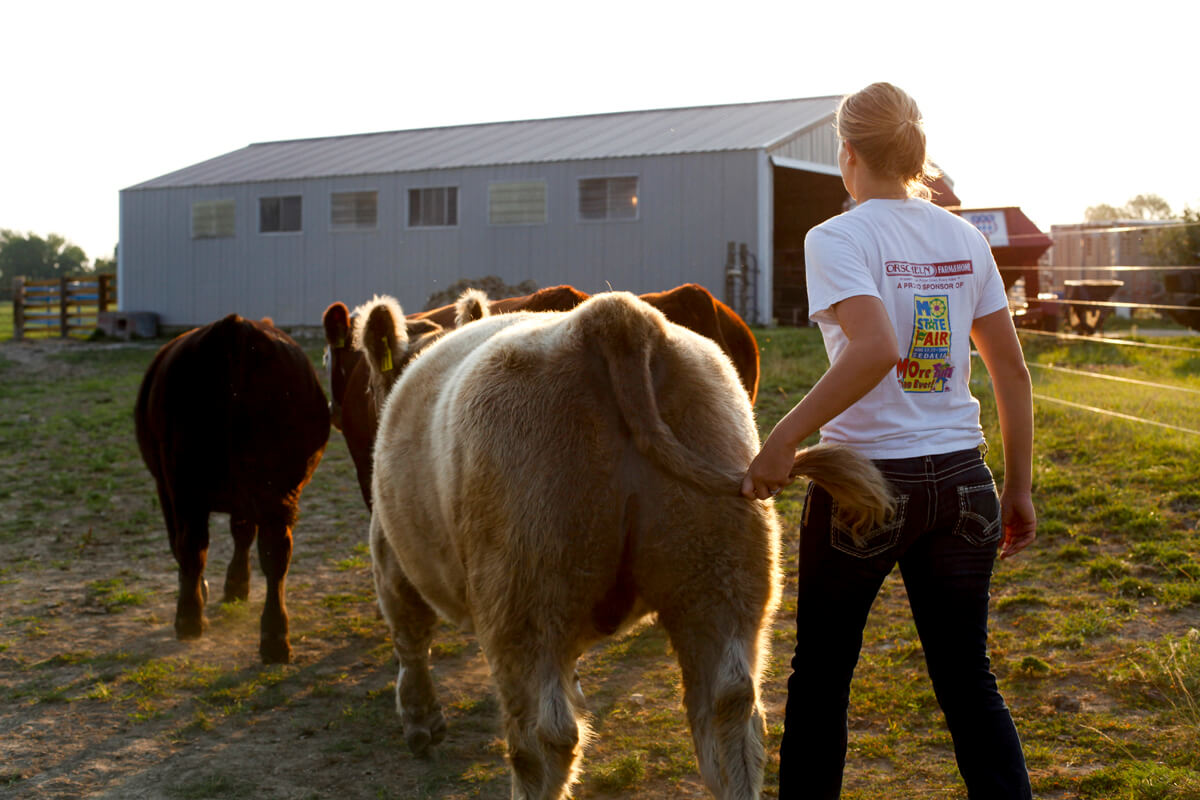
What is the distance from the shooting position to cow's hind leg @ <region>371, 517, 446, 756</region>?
154 inches

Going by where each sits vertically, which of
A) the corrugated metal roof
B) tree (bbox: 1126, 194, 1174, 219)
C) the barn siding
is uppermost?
tree (bbox: 1126, 194, 1174, 219)

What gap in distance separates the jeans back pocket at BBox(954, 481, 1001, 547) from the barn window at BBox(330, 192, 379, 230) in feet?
74.8

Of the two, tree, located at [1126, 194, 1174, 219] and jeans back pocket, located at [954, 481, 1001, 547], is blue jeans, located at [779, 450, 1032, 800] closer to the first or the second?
jeans back pocket, located at [954, 481, 1001, 547]

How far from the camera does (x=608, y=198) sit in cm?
2138

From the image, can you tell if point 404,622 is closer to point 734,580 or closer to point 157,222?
point 734,580

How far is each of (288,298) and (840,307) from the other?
24.2 meters

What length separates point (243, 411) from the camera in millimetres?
5230

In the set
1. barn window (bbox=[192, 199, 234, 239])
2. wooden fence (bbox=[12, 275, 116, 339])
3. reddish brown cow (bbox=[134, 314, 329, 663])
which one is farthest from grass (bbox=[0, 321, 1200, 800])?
wooden fence (bbox=[12, 275, 116, 339])

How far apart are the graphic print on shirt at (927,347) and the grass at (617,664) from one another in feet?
5.87

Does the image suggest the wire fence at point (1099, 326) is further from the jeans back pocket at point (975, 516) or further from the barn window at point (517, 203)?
the barn window at point (517, 203)

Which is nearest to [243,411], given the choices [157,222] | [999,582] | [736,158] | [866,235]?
[866,235]

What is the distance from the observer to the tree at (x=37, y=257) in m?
69.2

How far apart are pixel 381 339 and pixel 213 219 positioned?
939 inches

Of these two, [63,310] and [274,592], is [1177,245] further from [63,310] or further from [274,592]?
[63,310]
